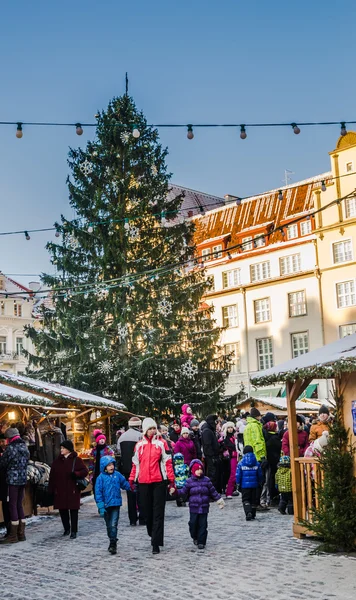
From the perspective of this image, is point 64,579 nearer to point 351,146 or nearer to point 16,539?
point 16,539

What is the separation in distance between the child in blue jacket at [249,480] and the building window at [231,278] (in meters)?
37.4

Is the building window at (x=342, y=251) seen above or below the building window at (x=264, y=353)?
above

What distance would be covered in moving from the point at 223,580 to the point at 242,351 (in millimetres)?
41858

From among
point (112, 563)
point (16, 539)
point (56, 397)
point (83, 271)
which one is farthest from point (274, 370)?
point (83, 271)

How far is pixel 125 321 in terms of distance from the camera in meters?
28.3

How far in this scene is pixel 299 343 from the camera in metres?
47.2

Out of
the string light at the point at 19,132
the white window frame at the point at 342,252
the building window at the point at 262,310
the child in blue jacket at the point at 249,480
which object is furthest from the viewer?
the building window at the point at 262,310

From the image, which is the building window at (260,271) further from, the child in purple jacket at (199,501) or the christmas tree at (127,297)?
the child in purple jacket at (199,501)

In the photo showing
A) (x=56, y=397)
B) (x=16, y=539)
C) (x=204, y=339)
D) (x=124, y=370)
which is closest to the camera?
(x=16, y=539)

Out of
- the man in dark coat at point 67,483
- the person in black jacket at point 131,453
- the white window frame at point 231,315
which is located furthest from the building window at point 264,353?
the man in dark coat at point 67,483

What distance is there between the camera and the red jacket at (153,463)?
34.9ft

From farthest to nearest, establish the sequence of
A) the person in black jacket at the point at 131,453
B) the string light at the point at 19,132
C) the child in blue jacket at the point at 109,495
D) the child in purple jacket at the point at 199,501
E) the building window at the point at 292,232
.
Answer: the building window at the point at 292,232 → the person in black jacket at the point at 131,453 → the string light at the point at 19,132 → the child in blue jacket at the point at 109,495 → the child in purple jacket at the point at 199,501

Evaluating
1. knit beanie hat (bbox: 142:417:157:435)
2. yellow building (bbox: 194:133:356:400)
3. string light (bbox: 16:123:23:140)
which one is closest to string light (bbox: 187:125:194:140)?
string light (bbox: 16:123:23:140)

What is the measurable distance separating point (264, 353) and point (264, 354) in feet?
0.23
